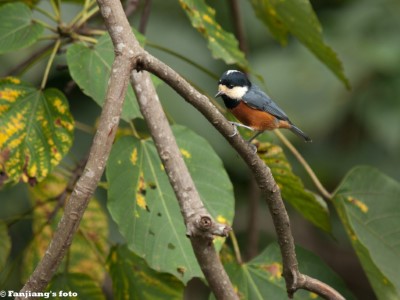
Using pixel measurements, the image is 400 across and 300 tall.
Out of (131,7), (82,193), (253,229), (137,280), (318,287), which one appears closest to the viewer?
(82,193)

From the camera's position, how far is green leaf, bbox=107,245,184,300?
86.3 inches

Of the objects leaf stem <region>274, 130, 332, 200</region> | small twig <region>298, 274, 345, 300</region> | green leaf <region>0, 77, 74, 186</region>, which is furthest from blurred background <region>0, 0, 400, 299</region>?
small twig <region>298, 274, 345, 300</region>

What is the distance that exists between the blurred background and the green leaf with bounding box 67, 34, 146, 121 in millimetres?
1520

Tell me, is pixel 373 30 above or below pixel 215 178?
above

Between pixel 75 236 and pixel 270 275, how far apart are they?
0.68m

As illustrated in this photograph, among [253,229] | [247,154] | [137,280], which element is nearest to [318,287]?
[247,154]

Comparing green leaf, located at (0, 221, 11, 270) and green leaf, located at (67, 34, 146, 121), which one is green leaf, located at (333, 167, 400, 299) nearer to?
green leaf, located at (67, 34, 146, 121)

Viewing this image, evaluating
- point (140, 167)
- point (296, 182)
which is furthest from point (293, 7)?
point (140, 167)

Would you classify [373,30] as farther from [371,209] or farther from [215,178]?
[215,178]

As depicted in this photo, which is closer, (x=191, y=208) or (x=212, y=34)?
(x=191, y=208)

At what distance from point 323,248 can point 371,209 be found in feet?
7.52

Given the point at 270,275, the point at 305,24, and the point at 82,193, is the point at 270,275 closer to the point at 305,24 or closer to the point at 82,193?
the point at 305,24

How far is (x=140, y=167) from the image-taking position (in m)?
2.12

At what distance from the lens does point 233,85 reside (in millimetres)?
2117
